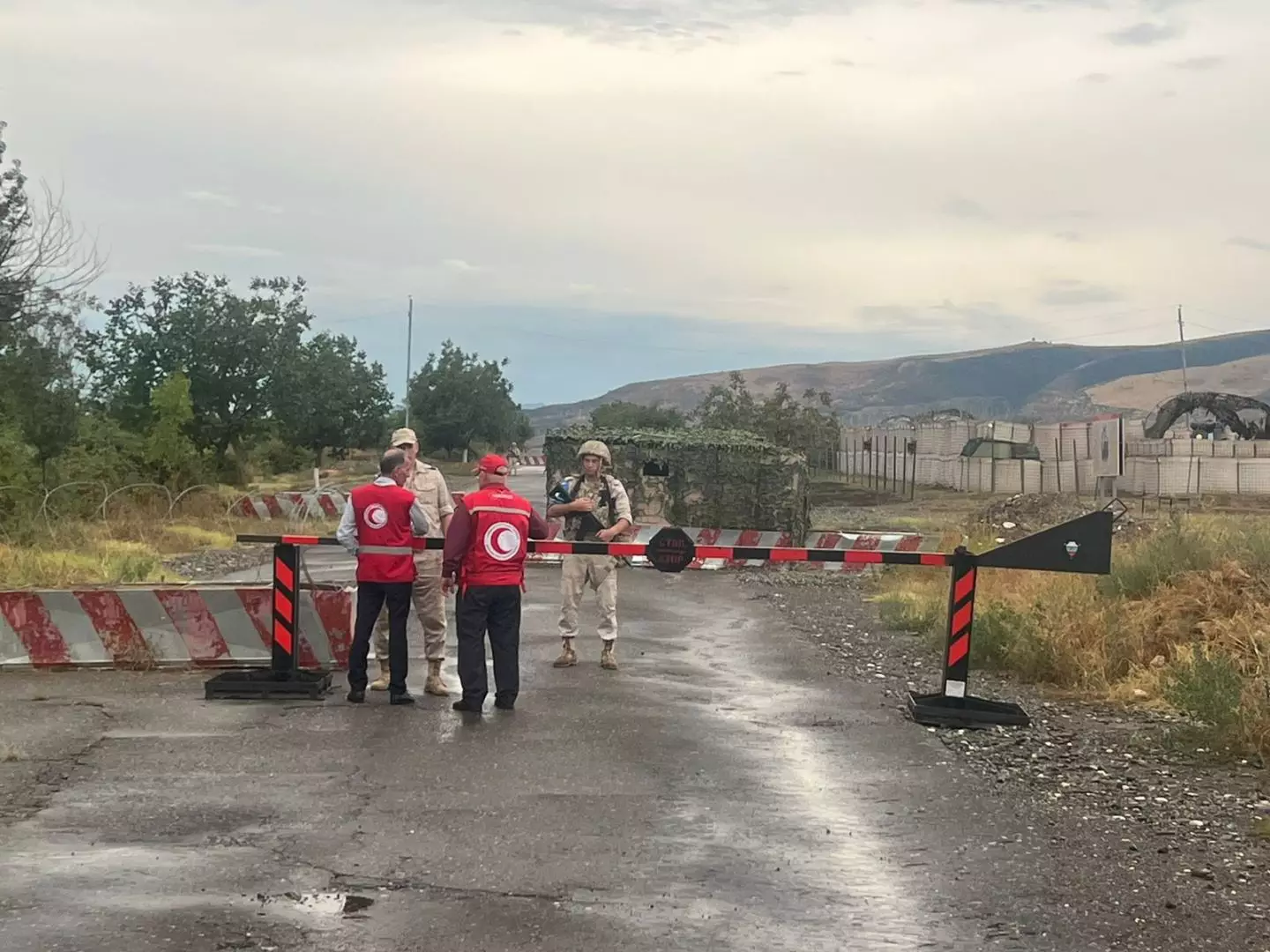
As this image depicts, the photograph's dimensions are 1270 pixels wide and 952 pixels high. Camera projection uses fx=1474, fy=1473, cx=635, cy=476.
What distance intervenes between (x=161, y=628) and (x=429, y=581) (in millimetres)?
2436

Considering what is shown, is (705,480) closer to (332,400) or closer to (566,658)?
(566,658)

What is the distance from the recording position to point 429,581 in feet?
35.3

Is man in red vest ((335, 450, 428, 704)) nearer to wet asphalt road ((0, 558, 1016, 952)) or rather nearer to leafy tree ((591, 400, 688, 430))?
wet asphalt road ((0, 558, 1016, 952))

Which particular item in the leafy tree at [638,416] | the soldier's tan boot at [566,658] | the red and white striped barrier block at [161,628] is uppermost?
the leafy tree at [638,416]

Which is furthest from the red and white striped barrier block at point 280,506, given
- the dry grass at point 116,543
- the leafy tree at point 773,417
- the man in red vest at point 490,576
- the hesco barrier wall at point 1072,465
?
the leafy tree at point 773,417

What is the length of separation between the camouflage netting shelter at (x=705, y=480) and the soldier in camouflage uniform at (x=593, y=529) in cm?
1153

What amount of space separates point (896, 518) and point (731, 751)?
27.8 m

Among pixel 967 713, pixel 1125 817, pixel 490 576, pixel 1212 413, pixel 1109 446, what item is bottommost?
pixel 1125 817

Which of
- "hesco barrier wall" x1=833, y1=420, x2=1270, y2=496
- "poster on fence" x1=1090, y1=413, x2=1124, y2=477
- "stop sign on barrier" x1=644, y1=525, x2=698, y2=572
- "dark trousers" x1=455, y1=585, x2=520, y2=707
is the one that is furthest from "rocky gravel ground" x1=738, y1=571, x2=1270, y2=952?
"hesco barrier wall" x1=833, y1=420, x2=1270, y2=496

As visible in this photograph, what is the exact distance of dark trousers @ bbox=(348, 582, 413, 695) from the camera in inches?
405

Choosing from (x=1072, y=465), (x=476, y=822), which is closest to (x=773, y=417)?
(x=1072, y=465)

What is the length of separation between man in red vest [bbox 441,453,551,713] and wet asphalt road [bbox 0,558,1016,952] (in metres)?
0.40

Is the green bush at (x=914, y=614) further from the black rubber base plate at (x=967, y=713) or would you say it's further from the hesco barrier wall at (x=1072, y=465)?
the hesco barrier wall at (x=1072, y=465)

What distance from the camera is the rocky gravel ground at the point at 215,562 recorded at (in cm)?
2120
